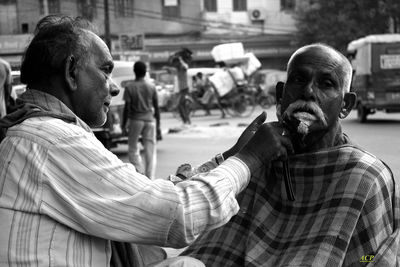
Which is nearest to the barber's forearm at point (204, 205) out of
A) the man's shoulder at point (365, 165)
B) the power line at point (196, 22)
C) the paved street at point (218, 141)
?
the man's shoulder at point (365, 165)

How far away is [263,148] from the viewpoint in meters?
2.18

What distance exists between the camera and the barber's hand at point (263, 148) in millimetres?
2162

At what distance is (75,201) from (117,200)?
5.0 inches

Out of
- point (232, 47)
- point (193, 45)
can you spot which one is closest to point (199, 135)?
point (232, 47)

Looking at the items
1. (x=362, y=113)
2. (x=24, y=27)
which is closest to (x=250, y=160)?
(x=362, y=113)

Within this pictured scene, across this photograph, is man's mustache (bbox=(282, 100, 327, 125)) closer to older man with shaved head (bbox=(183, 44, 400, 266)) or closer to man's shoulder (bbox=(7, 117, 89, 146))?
older man with shaved head (bbox=(183, 44, 400, 266))

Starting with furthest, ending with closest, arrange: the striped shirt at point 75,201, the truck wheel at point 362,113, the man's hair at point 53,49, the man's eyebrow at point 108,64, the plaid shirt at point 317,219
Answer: the truck wheel at point 362,113 → the plaid shirt at point 317,219 → the man's eyebrow at point 108,64 → the man's hair at point 53,49 → the striped shirt at point 75,201

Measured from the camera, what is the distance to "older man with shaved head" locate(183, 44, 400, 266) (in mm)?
2367

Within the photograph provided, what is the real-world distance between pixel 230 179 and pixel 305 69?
2.48 ft

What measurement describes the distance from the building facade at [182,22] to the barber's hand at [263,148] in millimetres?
30219

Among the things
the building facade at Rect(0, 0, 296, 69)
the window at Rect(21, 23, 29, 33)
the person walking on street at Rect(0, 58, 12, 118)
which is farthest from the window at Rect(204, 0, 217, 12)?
the person walking on street at Rect(0, 58, 12, 118)

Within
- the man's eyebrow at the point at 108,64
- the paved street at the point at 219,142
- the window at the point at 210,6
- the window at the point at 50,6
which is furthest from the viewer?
the window at the point at 210,6

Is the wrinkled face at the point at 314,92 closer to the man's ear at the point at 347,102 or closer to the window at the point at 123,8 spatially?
the man's ear at the point at 347,102

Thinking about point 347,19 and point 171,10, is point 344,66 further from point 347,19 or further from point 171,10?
point 171,10
